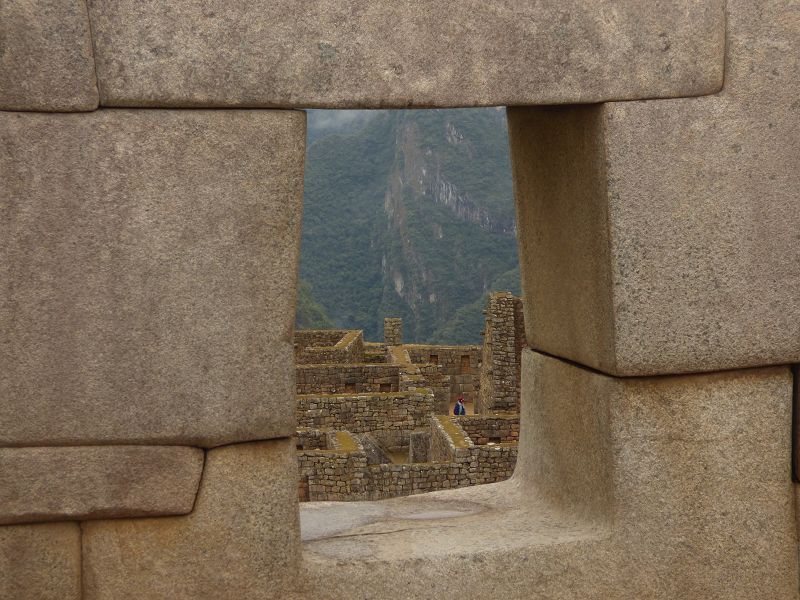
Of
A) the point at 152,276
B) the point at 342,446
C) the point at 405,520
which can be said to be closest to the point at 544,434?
the point at 405,520

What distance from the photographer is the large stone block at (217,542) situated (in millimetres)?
3115

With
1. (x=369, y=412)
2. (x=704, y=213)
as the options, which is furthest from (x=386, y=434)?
(x=704, y=213)

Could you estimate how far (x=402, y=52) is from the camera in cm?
308

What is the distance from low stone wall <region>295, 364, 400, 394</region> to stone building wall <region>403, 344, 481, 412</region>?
9101 millimetres

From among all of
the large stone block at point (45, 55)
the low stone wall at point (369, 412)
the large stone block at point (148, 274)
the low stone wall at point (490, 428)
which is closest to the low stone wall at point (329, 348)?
the low stone wall at point (369, 412)

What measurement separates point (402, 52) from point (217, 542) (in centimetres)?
141

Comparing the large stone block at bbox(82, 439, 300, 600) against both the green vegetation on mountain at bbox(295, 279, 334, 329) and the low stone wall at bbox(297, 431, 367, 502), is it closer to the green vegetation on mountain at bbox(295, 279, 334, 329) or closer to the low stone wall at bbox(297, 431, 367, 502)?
the low stone wall at bbox(297, 431, 367, 502)

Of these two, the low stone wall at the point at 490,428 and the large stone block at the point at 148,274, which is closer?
the large stone block at the point at 148,274

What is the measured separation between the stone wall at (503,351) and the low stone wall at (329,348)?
9.96 ft

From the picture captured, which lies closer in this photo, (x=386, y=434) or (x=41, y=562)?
(x=41, y=562)

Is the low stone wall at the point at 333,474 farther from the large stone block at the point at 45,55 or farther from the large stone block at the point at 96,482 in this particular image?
the large stone block at the point at 45,55

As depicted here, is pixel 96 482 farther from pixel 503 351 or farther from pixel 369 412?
pixel 503 351

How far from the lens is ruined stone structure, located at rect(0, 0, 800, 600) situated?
295 cm

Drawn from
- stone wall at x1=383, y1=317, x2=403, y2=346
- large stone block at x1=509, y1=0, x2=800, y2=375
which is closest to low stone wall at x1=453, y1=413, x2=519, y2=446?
large stone block at x1=509, y1=0, x2=800, y2=375
